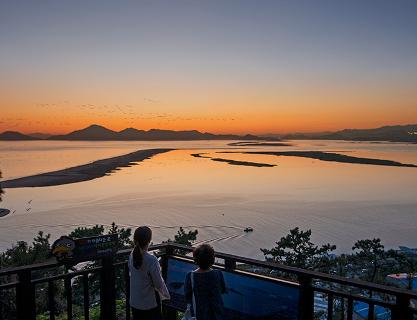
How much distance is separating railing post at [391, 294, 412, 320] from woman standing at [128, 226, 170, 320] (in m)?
2.13

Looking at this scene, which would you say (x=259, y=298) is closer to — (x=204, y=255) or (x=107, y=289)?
(x=204, y=255)

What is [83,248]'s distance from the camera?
4461 millimetres

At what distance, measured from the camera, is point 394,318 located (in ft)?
11.6

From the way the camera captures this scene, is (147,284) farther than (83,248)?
No

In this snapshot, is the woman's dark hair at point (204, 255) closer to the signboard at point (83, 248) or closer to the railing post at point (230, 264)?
the railing post at point (230, 264)

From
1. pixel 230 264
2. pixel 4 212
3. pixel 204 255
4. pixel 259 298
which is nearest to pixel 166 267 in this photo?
pixel 230 264

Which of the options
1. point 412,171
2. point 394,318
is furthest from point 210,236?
point 412,171

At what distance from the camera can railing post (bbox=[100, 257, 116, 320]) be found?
4.87 m

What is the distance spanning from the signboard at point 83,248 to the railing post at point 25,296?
0.35 m

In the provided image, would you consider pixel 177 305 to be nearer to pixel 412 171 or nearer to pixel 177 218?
pixel 177 218

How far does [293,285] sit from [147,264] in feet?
4.86

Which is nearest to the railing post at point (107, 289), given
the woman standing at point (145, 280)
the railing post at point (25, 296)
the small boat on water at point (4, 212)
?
the woman standing at point (145, 280)

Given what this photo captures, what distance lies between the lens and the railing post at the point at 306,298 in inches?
160

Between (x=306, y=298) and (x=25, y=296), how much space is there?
2.84 metres
